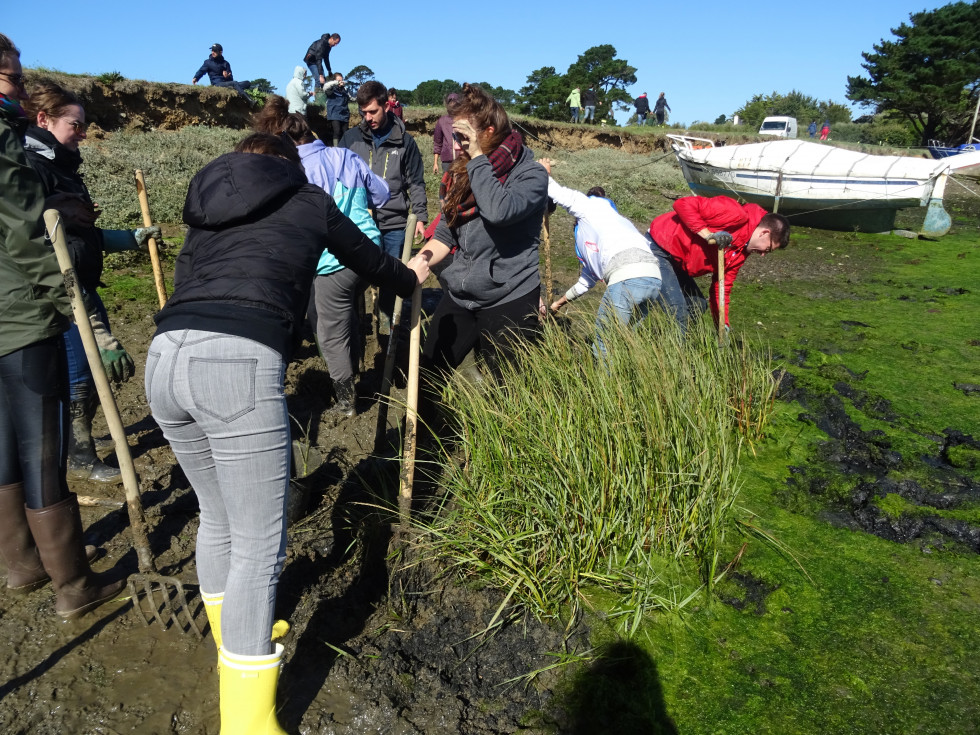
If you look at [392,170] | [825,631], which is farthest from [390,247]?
[825,631]

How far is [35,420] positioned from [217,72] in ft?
49.1

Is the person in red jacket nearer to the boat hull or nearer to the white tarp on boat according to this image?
the boat hull

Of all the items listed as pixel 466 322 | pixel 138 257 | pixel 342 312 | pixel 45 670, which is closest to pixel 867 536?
pixel 466 322

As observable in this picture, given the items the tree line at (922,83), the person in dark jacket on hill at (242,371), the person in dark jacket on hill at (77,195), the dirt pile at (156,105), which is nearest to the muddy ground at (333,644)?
the person in dark jacket on hill at (242,371)

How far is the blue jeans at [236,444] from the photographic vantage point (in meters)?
1.67

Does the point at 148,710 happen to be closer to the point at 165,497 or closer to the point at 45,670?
the point at 45,670

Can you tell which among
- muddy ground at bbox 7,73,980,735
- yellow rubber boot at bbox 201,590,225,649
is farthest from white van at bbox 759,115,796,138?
yellow rubber boot at bbox 201,590,225,649

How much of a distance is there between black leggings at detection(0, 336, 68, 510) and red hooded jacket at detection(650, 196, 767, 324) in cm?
343

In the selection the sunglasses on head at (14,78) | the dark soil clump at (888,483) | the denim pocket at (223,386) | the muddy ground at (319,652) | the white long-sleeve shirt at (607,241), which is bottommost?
the muddy ground at (319,652)

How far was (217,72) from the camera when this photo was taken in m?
14.8

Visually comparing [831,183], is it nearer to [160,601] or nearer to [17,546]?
[160,601]

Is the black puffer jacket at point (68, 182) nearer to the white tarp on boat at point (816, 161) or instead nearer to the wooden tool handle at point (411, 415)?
the wooden tool handle at point (411, 415)

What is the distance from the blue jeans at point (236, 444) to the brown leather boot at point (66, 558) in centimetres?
93

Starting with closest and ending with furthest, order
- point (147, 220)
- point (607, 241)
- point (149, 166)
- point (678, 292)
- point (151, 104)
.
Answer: point (147, 220)
point (607, 241)
point (678, 292)
point (149, 166)
point (151, 104)
